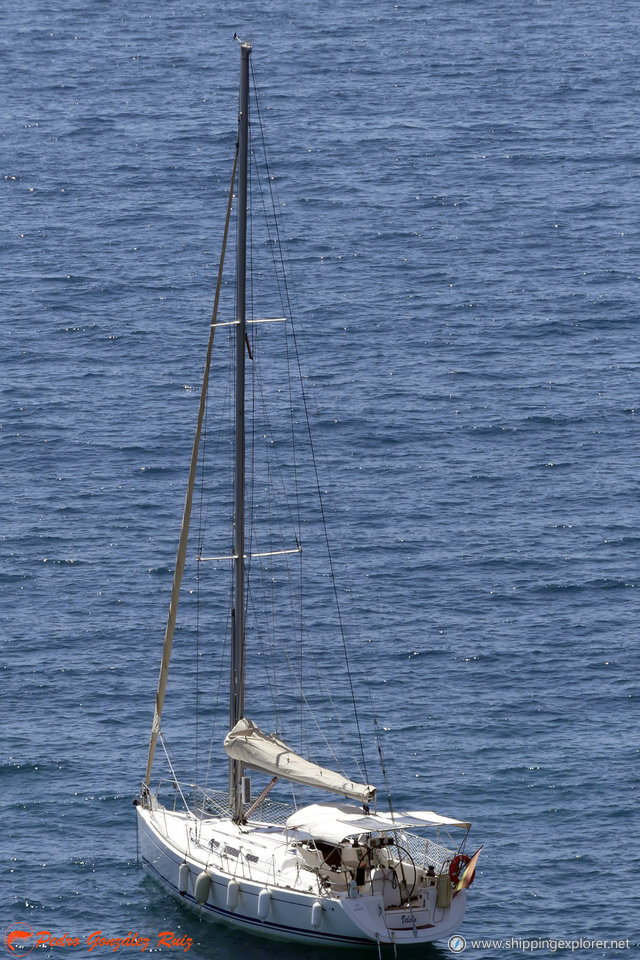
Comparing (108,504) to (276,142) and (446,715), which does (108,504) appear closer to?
(446,715)

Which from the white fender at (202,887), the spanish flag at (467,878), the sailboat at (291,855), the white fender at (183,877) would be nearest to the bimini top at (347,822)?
the sailboat at (291,855)

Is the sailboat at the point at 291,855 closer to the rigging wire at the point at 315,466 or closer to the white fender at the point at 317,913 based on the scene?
the white fender at the point at 317,913

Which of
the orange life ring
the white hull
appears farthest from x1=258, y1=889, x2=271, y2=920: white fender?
the orange life ring

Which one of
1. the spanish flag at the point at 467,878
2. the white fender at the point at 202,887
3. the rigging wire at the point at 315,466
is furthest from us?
the rigging wire at the point at 315,466

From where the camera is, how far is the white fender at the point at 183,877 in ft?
197

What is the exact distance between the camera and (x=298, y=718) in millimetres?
78812

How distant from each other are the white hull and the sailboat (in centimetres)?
4

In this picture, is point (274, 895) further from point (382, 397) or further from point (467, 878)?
point (382, 397)

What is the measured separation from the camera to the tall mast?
6047 centimetres

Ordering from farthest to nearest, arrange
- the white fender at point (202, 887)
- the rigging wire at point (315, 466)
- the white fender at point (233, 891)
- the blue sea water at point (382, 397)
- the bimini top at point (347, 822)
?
the rigging wire at point (315, 466) < the blue sea water at point (382, 397) < the white fender at point (202, 887) < the white fender at point (233, 891) < the bimini top at point (347, 822)

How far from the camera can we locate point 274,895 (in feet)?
186

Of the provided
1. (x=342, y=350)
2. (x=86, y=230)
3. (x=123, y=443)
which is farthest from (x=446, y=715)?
(x=86, y=230)

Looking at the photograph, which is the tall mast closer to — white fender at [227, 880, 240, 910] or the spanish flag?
white fender at [227, 880, 240, 910]

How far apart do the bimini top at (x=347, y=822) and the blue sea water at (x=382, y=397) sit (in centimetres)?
443
